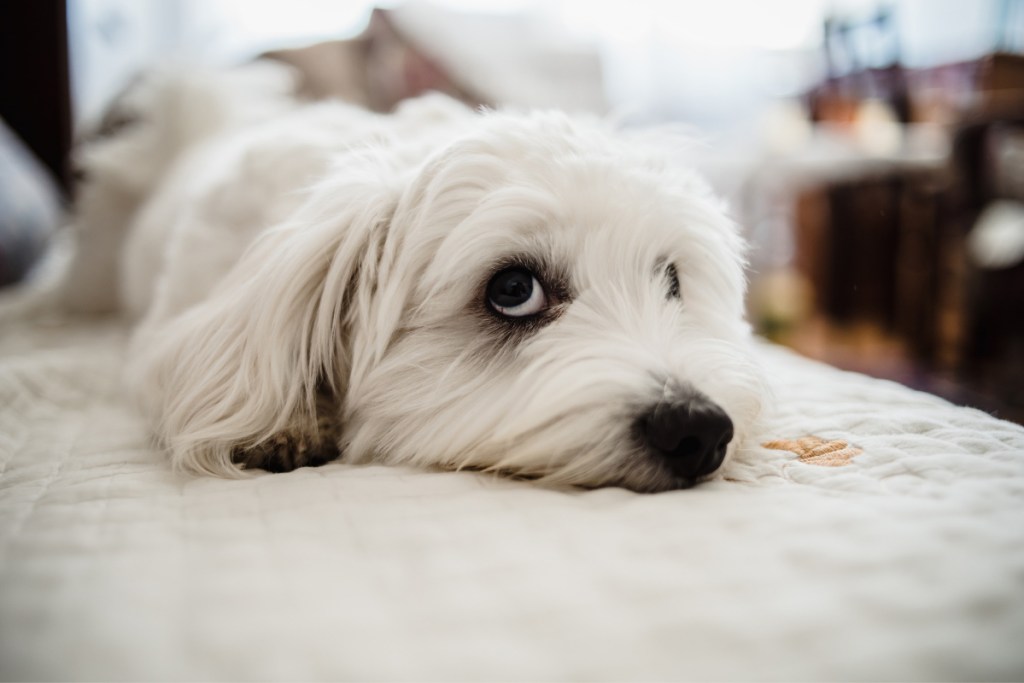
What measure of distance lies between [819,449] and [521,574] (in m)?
0.59

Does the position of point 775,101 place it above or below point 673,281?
above

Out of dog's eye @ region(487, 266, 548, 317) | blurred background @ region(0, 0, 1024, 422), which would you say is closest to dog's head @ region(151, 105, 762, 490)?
dog's eye @ region(487, 266, 548, 317)

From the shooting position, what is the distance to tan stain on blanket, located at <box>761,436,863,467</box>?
1.00m

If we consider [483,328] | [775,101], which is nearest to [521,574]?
[483,328]

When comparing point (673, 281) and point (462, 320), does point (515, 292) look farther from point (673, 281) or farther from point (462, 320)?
point (673, 281)

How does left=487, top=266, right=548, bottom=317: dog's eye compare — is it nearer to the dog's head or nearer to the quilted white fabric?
the dog's head

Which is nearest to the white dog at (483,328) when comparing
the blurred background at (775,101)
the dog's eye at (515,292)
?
the dog's eye at (515,292)

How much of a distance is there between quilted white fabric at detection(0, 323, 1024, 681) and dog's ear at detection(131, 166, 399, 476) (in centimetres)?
14

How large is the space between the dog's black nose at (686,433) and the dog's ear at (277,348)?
60 cm

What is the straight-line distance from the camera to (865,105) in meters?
5.37

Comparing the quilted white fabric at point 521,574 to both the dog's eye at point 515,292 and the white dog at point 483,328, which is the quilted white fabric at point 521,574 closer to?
the white dog at point 483,328

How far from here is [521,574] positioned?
2.29ft

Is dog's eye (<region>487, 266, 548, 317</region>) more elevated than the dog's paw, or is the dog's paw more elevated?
dog's eye (<region>487, 266, 548, 317</region>)

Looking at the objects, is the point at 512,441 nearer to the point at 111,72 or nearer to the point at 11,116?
the point at 11,116
